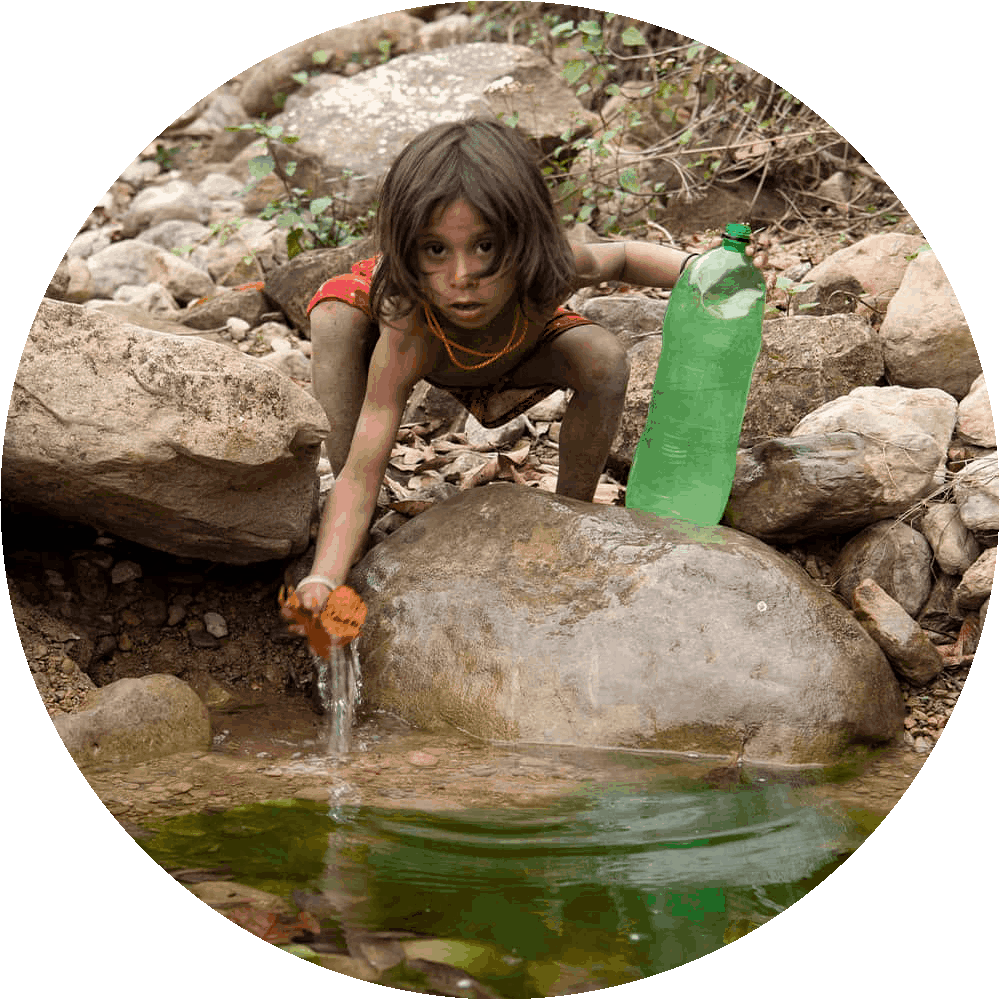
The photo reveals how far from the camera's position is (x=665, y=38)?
18.3ft

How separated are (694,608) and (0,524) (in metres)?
1.88

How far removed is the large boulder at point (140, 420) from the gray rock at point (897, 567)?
1.52m

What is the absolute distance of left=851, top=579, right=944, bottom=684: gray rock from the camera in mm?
2902

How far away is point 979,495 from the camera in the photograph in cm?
315

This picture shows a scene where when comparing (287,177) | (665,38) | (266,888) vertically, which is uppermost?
(665,38)

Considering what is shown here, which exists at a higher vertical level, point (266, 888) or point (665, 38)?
point (665, 38)

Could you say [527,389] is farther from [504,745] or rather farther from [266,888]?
Result: [266,888]

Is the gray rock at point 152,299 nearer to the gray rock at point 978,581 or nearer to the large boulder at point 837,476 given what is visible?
the large boulder at point 837,476

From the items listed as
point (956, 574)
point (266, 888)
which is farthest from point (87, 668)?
point (956, 574)

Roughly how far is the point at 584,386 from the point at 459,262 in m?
0.69

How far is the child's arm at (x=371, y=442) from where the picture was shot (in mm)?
2947

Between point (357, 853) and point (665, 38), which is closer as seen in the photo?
point (357, 853)

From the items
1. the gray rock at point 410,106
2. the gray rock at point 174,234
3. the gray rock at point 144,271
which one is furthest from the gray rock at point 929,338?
the gray rock at point 174,234

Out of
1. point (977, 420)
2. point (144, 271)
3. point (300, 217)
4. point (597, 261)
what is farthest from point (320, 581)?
point (144, 271)
